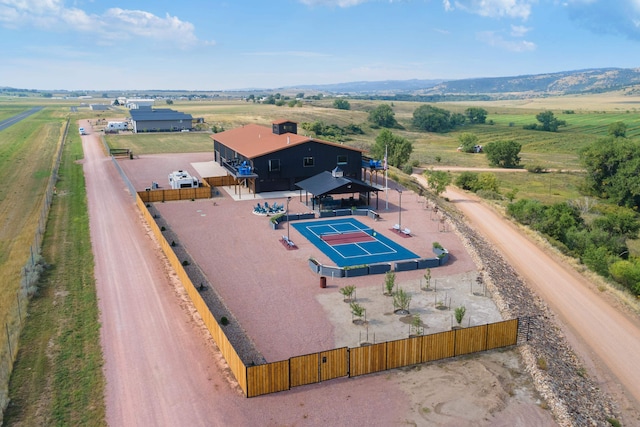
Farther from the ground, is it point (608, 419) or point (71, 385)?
point (71, 385)

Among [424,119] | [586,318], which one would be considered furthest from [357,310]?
[424,119]

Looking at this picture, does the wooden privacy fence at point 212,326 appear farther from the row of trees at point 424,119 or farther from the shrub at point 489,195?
the row of trees at point 424,119

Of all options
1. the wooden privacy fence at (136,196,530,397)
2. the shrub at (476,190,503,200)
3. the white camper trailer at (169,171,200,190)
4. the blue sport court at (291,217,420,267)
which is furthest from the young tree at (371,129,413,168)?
the wooden privacy fence at (136,196,530,397)

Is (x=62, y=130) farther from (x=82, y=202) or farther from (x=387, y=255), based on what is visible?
(x=387, y=255)

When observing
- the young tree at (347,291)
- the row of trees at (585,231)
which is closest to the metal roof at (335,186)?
the row of trees at (585,231)

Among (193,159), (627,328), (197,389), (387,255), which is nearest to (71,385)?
(197,389)

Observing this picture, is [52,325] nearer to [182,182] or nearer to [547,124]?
[182,182]

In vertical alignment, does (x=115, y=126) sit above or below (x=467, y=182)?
above
